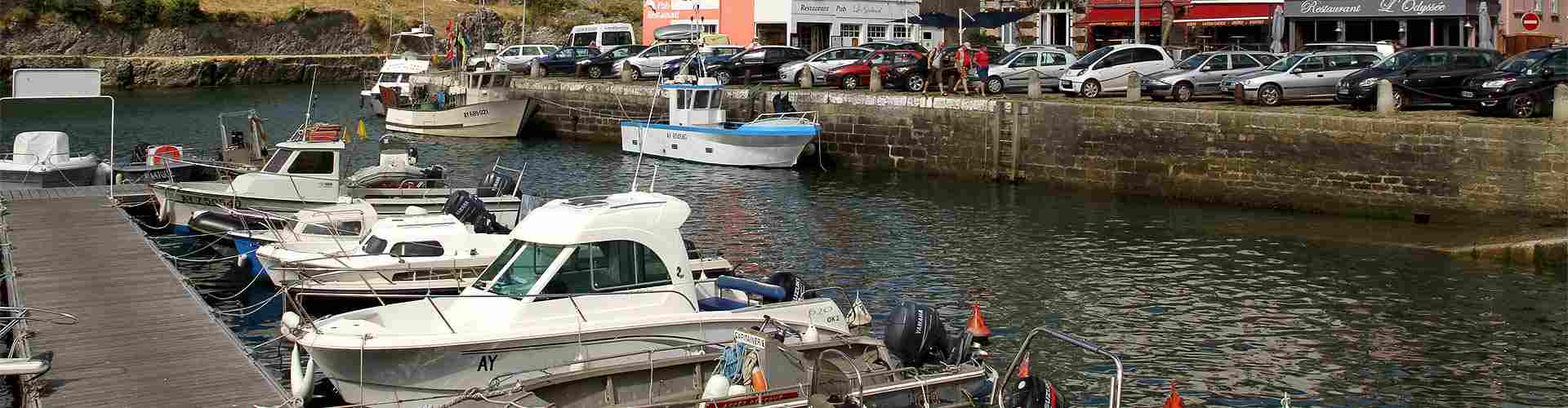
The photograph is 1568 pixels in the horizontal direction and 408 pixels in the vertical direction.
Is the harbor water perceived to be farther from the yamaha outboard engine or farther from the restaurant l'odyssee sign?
the restaurant l'odyssee sign

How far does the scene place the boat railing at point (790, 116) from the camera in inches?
1458

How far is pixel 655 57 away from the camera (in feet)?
153

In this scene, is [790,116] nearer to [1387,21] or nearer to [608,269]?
[1387,21]

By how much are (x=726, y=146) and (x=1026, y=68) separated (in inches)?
282

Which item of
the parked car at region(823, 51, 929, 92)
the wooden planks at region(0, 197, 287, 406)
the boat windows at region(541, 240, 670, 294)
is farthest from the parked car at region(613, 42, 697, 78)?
the boat windows at region(541, 240, 670, 294)

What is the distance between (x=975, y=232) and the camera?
26.4 meters

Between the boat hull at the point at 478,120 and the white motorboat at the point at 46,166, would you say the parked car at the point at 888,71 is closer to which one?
A: the boat hull at the point at 478,120

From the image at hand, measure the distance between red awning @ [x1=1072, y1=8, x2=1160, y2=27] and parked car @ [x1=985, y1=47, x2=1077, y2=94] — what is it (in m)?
9.79

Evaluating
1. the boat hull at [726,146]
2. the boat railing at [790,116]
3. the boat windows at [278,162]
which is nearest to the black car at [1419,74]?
the boat hull at [726,146]

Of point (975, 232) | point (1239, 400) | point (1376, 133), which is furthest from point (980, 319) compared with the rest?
point (1376, 133)

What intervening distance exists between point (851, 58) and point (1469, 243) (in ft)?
64.5

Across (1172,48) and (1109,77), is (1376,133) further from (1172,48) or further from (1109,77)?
(1172,48)

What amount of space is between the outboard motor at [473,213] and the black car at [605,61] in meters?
24.2

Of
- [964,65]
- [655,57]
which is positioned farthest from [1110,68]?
[655,57]
